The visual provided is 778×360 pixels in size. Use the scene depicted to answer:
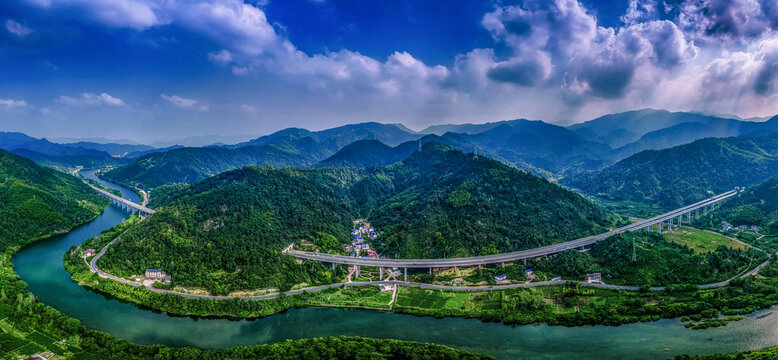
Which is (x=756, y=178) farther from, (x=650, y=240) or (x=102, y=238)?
(x=102, y=238)

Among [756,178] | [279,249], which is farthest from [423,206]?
[756,178]

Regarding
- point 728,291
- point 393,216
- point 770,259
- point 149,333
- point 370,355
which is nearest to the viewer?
point 370,355

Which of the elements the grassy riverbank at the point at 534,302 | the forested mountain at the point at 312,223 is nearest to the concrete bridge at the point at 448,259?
the forested mountain at the point at 312,223

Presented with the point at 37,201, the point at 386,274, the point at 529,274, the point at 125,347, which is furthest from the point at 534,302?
the point at 37,201

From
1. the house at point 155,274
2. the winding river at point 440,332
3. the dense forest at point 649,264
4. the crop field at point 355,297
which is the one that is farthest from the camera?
the house at point 155,274

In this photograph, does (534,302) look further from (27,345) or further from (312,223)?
(27,345)

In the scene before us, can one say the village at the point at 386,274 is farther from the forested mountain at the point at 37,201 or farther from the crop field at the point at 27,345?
the forested mountain at the point at 37,201
